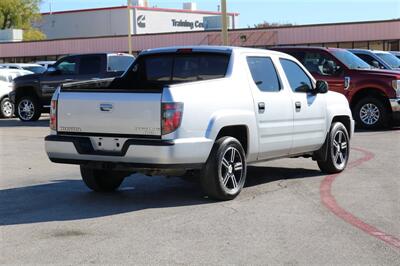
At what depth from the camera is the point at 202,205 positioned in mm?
7496

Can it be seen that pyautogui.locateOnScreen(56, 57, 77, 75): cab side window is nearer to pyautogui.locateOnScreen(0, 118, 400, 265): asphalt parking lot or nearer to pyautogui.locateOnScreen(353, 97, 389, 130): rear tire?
pyautogui.locateOnScreen(353, 97, 389, 130): rear tire

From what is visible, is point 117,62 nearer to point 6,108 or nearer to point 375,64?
point 6,108

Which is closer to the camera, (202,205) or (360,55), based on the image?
(202,205)

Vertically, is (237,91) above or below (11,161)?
above

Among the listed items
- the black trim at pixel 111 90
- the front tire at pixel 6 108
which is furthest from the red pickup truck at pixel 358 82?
the front tire at pixel 6 108

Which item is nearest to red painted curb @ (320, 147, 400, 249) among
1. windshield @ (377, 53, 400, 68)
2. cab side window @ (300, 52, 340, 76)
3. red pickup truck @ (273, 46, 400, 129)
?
red pickup truck @ (273, 46, 400, 129)

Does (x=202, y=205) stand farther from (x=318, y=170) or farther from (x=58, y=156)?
(x=318, y=170)

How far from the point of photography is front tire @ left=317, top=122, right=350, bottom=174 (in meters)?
9.57

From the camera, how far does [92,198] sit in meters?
8.05

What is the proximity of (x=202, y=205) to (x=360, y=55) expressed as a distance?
13193 millimetres

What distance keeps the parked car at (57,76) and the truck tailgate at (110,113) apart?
10.2 m

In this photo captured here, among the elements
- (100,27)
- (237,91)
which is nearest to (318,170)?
(237,91)

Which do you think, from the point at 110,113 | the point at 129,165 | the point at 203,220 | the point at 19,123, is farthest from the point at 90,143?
the point at 19,123

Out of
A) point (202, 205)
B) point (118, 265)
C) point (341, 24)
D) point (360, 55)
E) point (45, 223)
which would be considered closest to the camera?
point (118, 265)
